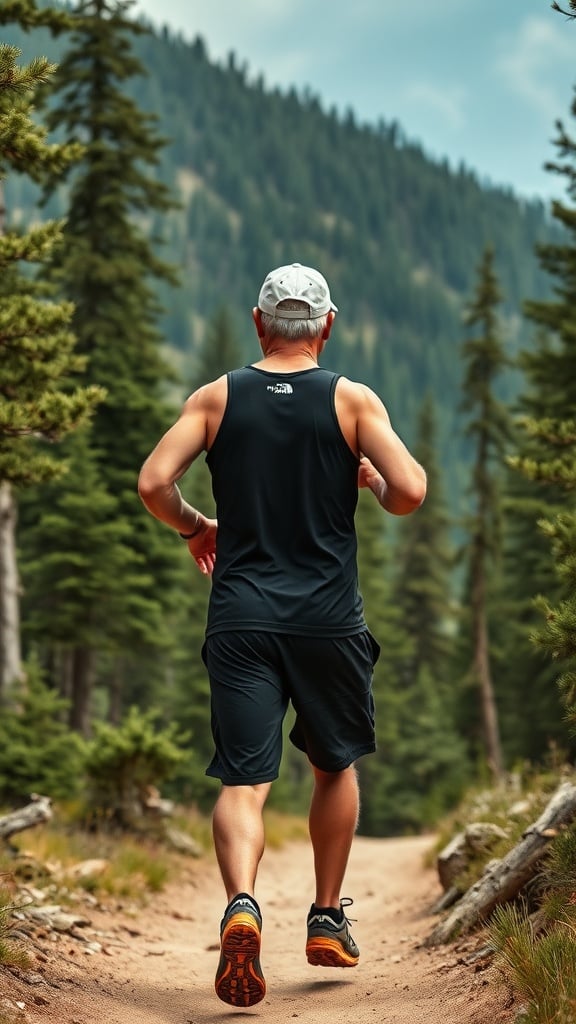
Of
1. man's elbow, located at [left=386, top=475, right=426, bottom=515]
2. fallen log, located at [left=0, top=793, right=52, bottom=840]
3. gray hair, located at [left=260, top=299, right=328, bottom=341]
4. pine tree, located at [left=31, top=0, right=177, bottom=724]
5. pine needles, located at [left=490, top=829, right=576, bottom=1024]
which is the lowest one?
fallen log, located at [left=0, top=793, right=52, bottom=840]

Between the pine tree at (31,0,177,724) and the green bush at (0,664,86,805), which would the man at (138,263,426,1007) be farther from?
the pine tree at (31,0,177,724)

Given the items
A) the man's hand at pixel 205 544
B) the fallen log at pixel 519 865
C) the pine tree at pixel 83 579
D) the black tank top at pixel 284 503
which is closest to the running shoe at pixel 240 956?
the black tank top at pixel 284 503

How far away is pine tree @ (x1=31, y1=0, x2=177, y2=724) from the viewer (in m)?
22.5

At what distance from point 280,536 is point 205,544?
58cm

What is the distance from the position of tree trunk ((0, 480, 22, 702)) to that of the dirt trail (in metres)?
6.10

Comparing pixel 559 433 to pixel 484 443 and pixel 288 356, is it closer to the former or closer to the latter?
pixel 288 356

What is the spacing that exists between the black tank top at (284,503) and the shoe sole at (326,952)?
149 centimetres

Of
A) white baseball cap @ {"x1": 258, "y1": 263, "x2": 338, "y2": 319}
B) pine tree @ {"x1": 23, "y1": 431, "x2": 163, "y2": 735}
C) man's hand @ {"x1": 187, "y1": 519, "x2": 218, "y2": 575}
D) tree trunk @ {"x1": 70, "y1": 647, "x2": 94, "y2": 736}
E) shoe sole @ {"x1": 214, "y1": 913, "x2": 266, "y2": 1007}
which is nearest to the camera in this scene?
shoe sole @ {"x1": 214, "y1": 913, "x2": 266, "y2": 1007}

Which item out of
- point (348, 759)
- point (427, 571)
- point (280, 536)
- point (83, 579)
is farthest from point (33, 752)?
point (427, 571)

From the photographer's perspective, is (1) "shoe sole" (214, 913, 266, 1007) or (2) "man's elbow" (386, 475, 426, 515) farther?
(2) "man's elbow" (386, 475, 426, 515)

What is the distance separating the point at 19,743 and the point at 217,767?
11.8 meters

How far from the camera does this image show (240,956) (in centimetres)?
439

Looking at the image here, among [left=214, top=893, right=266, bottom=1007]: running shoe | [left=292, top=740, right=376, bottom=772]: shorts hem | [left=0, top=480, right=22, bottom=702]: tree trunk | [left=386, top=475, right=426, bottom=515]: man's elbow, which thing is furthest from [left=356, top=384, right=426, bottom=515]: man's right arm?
[left=0, top=480, right=22, bottom=702]: tree trunk

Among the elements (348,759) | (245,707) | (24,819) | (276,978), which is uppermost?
(245,707)
